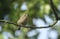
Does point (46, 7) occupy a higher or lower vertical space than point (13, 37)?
higher

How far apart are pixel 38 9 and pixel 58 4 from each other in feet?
1.37

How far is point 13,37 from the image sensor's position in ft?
14.8

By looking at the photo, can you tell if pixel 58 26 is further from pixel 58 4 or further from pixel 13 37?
pixel 13 37

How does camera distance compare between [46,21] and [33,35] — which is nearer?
[46,21]

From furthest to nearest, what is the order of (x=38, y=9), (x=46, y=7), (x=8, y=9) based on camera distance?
(x=8, y=9) < (x=38, y=9) < (x=46, y=7)

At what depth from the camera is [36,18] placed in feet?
15.6

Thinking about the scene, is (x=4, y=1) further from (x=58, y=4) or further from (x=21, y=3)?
(x=58, y=4)

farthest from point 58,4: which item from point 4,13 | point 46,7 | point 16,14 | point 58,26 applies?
point 4,13

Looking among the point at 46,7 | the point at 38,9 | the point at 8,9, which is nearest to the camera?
the point at 46,7

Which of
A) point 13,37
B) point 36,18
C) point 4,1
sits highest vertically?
point 4,1

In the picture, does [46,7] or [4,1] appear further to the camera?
[4,1]

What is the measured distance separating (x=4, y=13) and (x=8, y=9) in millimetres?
105

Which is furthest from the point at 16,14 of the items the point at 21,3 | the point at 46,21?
the point at 46,21

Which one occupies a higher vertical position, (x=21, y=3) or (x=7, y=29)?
(x=21, y=3)
